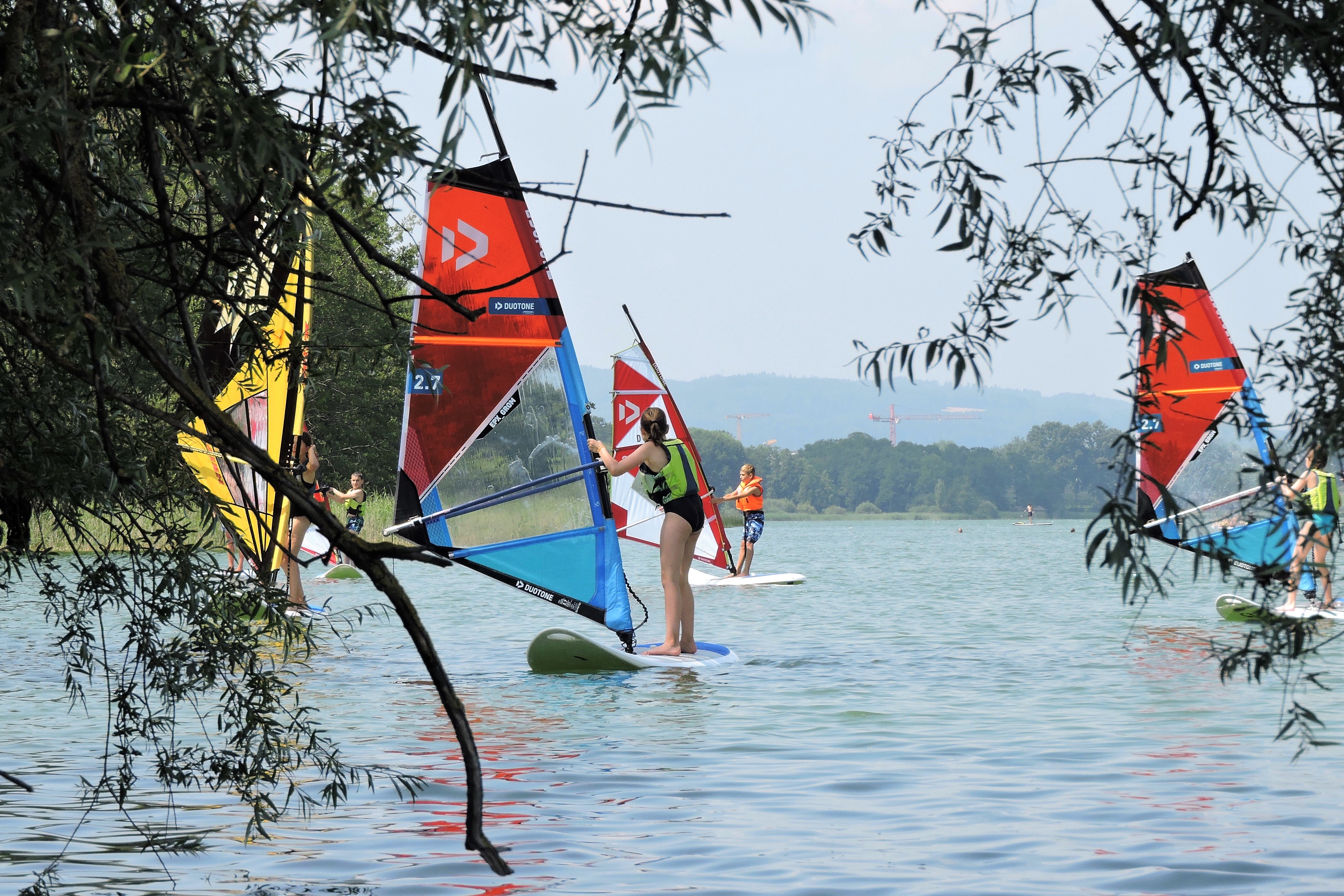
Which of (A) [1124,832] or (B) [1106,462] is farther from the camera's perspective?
(A) [1124,832]

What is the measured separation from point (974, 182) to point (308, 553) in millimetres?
18495

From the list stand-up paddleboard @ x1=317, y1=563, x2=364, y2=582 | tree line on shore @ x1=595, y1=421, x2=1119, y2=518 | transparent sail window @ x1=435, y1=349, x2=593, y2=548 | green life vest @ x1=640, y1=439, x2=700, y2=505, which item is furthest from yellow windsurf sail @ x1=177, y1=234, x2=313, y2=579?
tree line on shore @ x1=595, y1=421, x2=1119, y2=518

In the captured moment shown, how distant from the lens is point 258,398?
512 inches

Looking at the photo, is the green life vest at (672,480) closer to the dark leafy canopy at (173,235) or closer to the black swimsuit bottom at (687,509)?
the black swimsuit bottom at (687,509)

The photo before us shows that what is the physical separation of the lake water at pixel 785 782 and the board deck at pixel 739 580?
7.74m

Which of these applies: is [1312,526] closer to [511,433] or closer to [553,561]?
[553,561]

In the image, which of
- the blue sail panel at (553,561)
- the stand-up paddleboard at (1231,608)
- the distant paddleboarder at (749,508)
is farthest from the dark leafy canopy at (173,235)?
the distant paddleboarder at (749,508)

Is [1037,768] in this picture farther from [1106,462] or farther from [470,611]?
[470,611]

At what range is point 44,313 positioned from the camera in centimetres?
312

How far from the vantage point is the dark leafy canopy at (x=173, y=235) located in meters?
2.85

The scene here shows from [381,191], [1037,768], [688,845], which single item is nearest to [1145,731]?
Answer: [1037,768]

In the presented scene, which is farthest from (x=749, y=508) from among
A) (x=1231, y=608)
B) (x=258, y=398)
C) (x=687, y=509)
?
(x=687, y=509)

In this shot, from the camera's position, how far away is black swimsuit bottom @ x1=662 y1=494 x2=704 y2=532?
32.0 ft

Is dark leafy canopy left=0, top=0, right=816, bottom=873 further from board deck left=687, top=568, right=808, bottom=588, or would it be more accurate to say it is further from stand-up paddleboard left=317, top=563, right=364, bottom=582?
stand-up paddleboard left=317, top=563, right=364, bottom=582
